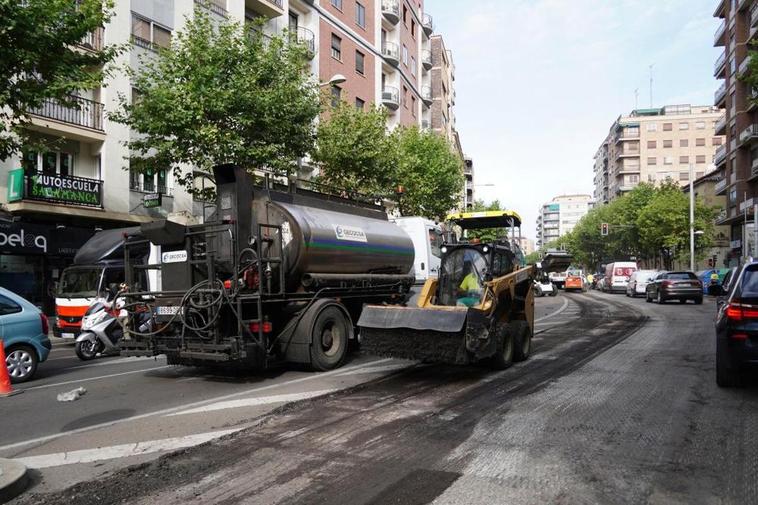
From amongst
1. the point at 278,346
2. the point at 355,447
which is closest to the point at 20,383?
the point at 278,346

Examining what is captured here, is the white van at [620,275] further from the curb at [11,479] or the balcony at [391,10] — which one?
the curb at [11,479]

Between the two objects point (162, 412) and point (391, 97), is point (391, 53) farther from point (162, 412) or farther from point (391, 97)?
point (162, 412)

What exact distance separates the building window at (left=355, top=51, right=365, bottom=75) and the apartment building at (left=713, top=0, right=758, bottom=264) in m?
30.2

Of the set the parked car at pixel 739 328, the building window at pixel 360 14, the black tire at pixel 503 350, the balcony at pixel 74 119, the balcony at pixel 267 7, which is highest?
the building window at pixel 360 14

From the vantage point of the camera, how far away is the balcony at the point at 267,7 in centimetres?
2738

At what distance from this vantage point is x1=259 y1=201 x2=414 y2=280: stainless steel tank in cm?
909

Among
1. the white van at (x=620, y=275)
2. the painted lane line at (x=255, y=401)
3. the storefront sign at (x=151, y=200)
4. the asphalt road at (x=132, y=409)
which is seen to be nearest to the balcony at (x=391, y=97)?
the white van at (x=620, y=275)

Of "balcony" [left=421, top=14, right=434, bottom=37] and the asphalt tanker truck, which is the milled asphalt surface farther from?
"balcony" [left=421, top=14, right=434, bottom=37]

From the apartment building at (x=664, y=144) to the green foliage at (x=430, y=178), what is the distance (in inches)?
2821

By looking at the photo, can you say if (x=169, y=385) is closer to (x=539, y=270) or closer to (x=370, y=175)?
(x=539, y=270)

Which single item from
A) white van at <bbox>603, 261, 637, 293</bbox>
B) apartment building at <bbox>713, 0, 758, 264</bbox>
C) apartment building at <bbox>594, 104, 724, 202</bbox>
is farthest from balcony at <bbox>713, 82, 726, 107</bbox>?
apartment building at <bbox>594, 104, 724, 202</bbox>

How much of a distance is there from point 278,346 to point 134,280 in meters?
2.80

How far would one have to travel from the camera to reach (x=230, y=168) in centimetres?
878

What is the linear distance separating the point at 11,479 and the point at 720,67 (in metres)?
65.1
